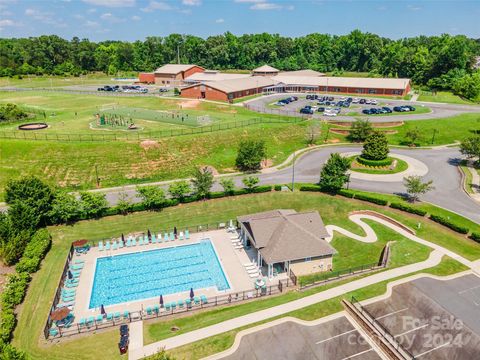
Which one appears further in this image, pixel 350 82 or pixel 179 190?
pixel 350 82

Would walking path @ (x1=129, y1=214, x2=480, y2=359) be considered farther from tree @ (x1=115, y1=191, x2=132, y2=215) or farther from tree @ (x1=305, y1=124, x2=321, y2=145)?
tree @ (x1=305, y1=124, x2=321, y2=145)

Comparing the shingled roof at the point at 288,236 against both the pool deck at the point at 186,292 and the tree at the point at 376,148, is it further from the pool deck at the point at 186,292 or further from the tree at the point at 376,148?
the tree at the point at 376,148

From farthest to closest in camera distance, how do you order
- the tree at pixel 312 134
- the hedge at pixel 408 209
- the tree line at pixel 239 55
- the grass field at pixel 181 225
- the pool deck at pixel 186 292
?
the tree line at pixel 239 55 → the tree at pixel 312 134 → the hedge at pixel 408 209 → the pool deck at pixel 186 292 → the grass field at pixel 181 225

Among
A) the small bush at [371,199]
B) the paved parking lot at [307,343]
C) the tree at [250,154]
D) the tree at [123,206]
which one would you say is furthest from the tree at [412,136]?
the tree at [123,206]

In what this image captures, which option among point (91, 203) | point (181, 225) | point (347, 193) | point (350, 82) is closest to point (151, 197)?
point (181, 225)

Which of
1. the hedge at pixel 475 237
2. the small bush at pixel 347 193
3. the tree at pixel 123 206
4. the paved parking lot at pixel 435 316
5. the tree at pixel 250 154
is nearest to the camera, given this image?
the paved parking lot at pixel 435 316

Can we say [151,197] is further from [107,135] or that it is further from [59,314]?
[107,135]

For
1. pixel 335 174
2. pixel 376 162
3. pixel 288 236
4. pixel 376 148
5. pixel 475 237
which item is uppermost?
pixel 376 148

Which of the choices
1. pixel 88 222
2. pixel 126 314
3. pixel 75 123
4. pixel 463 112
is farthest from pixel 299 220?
pixel 463 112

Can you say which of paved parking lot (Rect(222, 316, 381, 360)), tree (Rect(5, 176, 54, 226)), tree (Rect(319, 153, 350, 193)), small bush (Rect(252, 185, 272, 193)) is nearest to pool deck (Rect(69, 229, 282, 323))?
paved parking lot (Rect(222, 316, 381, 360))
